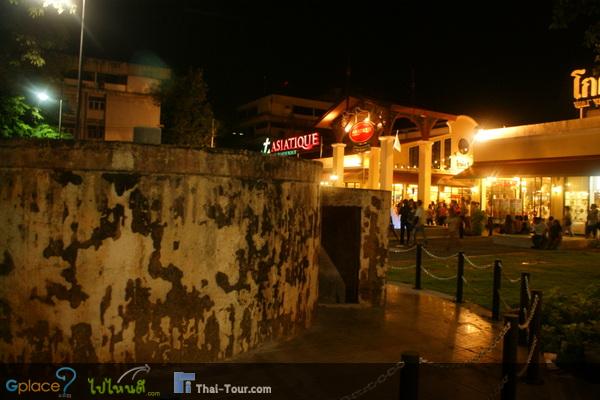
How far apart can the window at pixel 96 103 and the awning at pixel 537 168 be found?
35459 millimetres

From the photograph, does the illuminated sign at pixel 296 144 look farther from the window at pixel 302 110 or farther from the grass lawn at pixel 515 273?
the window at pixel 302 110

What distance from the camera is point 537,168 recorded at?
72.8 feet

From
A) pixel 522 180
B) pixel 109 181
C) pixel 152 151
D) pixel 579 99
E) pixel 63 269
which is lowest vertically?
pixel 63 269

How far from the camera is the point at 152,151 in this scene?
4.92 m

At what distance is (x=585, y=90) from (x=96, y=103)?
134 ft

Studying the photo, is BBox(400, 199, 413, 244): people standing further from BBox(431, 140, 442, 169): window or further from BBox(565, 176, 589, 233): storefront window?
BBox(431, 140, 442, 169): window

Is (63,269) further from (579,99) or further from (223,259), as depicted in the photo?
(579,99)

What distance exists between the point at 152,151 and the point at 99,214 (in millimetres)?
755

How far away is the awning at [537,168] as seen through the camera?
20609 millimetres

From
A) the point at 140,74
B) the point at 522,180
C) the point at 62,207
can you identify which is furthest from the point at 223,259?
the point at 140,74

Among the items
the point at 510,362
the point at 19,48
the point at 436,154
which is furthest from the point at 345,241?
the point at 436,154

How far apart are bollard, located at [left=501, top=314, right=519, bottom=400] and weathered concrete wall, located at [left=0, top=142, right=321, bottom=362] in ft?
8.54

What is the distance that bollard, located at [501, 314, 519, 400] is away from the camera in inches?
174

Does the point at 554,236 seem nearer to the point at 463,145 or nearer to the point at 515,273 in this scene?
the point at 515,273
